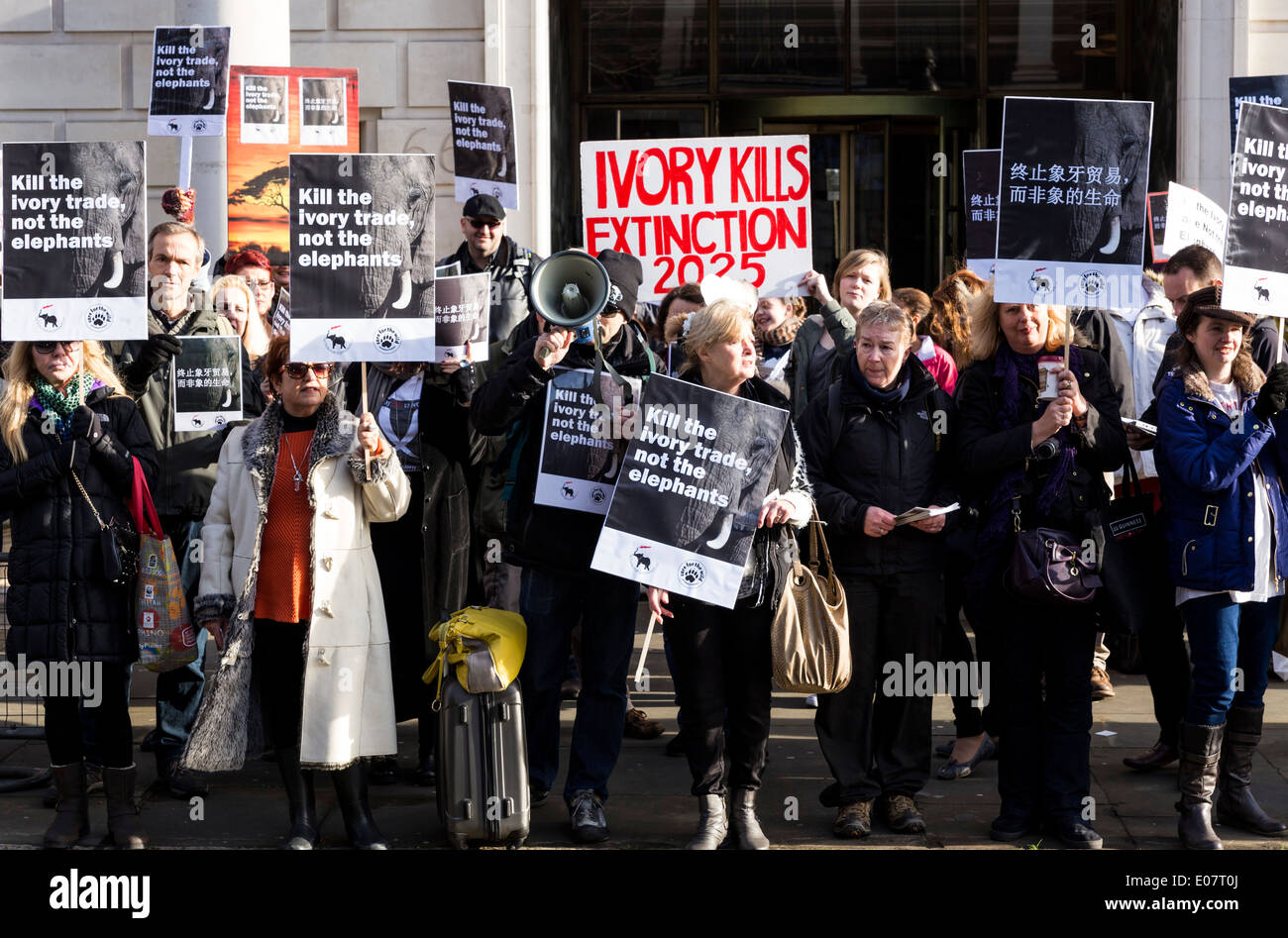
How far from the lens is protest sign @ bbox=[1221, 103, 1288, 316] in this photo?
17.9 feet

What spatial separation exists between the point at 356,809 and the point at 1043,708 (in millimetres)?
2540

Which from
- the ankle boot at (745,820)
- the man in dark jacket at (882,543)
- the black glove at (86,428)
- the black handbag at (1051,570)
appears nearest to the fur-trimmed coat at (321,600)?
the black glove at (86,428)

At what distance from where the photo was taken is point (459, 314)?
19.8 feet

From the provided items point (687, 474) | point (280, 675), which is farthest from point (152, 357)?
point (687, 474)

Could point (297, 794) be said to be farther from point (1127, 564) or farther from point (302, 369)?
point (1127, 564)

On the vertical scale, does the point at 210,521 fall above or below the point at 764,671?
above

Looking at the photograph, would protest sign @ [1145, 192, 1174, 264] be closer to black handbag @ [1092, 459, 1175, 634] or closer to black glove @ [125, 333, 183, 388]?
black handbag @ [1092, 459, 1175, 634]

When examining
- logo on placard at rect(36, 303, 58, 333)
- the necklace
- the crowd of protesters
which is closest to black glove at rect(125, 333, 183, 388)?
the crowd of protesters

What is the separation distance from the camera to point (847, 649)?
5371 millimetres

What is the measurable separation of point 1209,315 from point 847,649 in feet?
5.91

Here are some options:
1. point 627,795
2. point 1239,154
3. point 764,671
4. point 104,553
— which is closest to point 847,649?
point 764,671

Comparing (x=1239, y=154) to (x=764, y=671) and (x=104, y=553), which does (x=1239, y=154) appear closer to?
(x=764, y=671)

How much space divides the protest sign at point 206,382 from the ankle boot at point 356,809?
1713 millimetres
